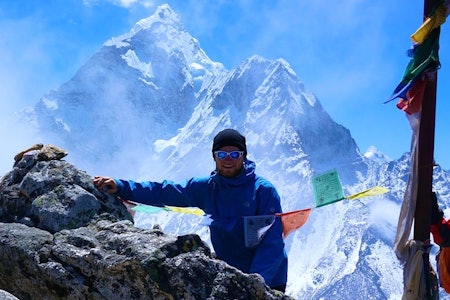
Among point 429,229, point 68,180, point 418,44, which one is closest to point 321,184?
point 429,229

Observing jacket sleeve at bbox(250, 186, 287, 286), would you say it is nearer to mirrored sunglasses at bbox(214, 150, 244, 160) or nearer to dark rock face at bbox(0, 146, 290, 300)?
mirrored sunglasses at bbox(214, 150, 244, 160)

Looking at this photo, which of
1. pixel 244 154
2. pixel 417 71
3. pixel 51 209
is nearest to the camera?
pixel 51 209

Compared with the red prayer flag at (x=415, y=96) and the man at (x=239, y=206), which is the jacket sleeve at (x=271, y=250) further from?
the red prayer flag at (x=415, y=96)

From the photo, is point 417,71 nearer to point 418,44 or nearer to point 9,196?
point 418,44

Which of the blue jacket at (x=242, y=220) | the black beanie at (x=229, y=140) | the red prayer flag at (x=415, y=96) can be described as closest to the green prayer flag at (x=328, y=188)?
the red prayer flag at (x=415, y=96)

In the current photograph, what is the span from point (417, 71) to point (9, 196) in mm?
4462

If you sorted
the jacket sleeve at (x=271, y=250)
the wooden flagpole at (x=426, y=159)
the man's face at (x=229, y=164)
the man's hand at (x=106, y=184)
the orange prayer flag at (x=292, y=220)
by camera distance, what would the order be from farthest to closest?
the wooden flagpole at (x=426, y=159)
the orange prayer flag at (x=292, y=220)
the man's hand at (x=106, y=184)
the man's face at (x=229, y=164)
the jacket sleeve at (x=271, y=250)

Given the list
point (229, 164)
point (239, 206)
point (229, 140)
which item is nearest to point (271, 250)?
point (239, 206)

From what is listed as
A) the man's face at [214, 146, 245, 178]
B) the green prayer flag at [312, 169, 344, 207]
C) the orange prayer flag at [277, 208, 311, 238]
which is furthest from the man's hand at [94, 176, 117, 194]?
the green prayer flag at [312, 169, 344, 207]

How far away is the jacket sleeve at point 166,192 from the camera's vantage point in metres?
5.36

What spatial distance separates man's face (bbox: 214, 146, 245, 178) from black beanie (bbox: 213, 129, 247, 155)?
0.11 ft

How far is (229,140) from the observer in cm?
495

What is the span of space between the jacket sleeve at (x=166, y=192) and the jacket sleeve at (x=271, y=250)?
0.61 metres

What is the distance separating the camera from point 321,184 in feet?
23.0
